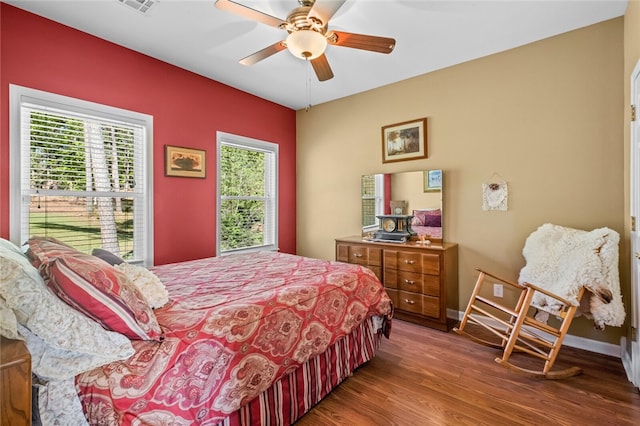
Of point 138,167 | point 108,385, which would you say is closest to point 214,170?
point 138,167

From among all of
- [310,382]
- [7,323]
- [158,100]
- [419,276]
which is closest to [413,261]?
[419,276]

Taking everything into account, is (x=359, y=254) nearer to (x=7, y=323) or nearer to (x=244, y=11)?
(x=244, y=11)

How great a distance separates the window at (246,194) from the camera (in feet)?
12.4

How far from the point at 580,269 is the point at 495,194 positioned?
40.0 inches

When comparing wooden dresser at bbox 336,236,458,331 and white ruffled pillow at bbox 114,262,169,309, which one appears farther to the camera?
wooden dresser at bbox 336,236,458,331

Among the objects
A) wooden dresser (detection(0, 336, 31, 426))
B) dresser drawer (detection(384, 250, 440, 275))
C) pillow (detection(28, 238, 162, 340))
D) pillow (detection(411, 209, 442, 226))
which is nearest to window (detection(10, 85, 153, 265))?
pillow (detection(28, 238, 162, 340))

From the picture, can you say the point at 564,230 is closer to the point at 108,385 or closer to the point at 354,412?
the point at 354,412

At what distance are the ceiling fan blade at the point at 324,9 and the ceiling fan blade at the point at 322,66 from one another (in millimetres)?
355

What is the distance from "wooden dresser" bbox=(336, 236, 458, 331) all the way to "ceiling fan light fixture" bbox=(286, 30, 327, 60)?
2.04m

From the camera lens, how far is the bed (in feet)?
3.42

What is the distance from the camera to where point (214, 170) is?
3592 millimetres

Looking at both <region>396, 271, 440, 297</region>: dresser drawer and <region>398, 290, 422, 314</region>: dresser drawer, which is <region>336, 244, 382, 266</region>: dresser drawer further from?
<region>398, 290, 422, 314</region>: dresser drawer

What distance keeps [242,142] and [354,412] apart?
3244mm

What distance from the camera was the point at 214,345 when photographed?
4.17 feet
